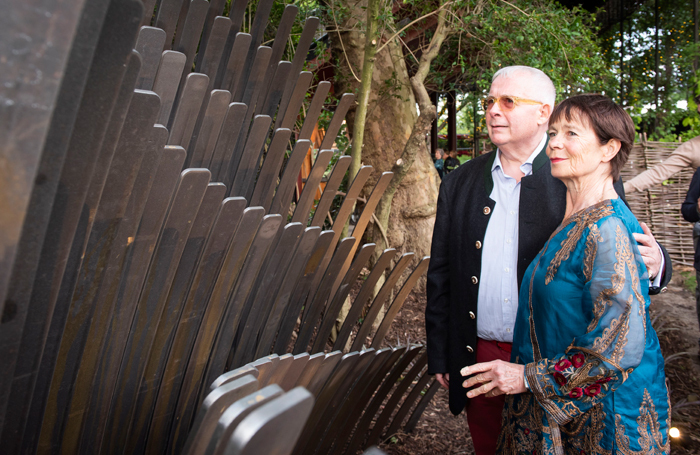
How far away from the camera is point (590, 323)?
1.34m

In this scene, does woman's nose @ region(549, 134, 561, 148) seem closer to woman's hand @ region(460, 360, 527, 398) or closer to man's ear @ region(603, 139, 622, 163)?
man's ear @ region(603, 139, 622, 163)

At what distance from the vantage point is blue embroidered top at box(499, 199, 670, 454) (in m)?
1.29

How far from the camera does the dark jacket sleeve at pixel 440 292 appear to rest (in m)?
2.14

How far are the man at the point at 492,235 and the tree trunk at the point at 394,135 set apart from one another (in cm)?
221

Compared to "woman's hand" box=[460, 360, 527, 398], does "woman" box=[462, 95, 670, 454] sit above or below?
above

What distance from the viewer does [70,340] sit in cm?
86

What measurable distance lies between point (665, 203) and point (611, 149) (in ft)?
18.4

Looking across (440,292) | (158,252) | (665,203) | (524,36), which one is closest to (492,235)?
(440,292)

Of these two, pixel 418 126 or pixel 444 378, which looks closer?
pixel 444 378

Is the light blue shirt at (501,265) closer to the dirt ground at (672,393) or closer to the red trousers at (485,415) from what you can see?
the red trousers at (485,415)

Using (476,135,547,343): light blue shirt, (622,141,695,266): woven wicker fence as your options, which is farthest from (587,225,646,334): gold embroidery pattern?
(622,141,695,266): woven wicker fence

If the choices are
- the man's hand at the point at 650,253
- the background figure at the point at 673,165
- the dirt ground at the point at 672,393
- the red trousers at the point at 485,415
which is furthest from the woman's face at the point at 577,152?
the background figure at the point at 673,165

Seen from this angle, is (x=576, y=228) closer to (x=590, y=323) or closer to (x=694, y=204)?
(x=590, y=323)

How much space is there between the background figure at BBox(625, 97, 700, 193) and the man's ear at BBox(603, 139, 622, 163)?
7.24 feet
